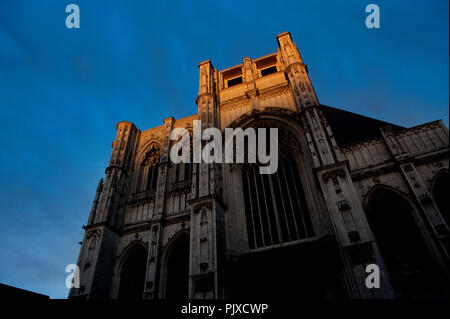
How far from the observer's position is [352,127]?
1503 centimetres

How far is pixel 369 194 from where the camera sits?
10.9 meters

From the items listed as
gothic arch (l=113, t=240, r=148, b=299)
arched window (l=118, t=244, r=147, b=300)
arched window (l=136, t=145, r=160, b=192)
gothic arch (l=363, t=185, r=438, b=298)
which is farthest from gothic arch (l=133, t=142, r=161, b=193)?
gothic arch (l=363, t=185, r=438, b=298)

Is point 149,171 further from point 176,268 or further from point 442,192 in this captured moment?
point 442,192

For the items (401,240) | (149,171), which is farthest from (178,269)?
(401,240)

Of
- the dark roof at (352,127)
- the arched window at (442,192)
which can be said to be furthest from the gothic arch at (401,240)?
the dark roof at (352,127)

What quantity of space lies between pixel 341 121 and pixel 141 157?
1240 cm

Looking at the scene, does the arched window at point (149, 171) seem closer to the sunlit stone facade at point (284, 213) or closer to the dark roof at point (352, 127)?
the sunlit stone facade at point (284, 213)

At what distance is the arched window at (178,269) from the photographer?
11281 mm

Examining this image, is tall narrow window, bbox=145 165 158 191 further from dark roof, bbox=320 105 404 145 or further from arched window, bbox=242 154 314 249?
dark roof, bbox=320 105 404 145

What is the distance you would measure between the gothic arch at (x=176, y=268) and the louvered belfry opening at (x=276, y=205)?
10.2 ft

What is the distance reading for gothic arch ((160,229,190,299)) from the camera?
37.0 ft

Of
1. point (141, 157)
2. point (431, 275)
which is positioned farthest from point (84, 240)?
point (431, 275)

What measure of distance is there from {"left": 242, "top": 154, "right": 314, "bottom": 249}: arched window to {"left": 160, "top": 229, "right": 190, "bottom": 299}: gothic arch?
3118 millimetres

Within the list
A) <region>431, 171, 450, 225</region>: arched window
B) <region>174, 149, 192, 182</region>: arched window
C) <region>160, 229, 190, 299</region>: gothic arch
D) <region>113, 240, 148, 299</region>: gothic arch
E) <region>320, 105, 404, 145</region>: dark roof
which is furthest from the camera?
<region>174, 149, 192, 182</region>: arched window
